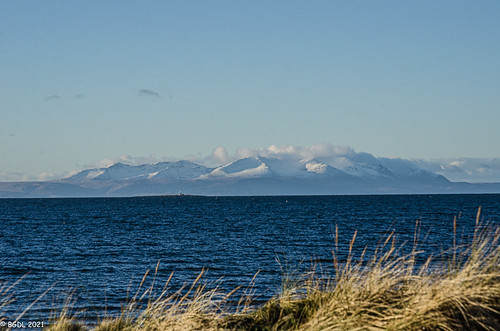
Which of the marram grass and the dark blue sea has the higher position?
the marram grass

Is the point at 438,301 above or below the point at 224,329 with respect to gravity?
above

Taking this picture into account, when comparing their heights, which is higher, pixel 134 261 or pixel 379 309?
pixel 379 309

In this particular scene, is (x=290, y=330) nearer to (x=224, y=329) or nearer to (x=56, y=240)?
(x=224, y=329)

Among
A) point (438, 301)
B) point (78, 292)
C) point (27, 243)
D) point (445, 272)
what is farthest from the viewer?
point (27, 243)

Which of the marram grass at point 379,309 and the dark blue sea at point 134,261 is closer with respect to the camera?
the marram grass at point 379,309

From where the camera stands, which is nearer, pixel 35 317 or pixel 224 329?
pixel 224 329

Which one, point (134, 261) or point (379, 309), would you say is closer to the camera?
point (379, 309)

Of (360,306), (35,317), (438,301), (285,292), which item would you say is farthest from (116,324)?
(35,317)

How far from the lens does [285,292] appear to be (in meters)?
9.62

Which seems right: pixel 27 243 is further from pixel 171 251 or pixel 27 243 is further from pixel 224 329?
pixel 224 329

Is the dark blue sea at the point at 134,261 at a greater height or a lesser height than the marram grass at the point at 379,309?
lesser

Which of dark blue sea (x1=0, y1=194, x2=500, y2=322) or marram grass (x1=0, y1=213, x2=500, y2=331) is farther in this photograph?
dark blue sea (x1=0, y1=194, x2=500, y2=322)

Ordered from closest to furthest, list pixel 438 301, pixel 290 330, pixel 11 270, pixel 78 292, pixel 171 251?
1. pixel 438 301
2. pixel 290 330
3. pixel 78 292
4. pixel 11 270
5. pixel 171 251

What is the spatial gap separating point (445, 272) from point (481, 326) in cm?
192
